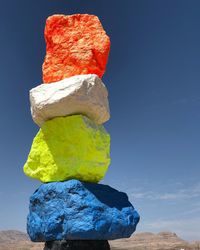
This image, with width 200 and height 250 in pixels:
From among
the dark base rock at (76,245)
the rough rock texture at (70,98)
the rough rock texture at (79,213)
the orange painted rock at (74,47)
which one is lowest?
the dark base rock at (76,245)

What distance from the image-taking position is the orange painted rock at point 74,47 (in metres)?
10.3

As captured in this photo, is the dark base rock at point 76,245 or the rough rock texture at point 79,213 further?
the dark base rock at point 76,245

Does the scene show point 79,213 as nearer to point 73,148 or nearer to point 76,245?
point 76,245

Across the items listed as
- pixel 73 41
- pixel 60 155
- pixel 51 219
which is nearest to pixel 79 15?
pixel 73 41

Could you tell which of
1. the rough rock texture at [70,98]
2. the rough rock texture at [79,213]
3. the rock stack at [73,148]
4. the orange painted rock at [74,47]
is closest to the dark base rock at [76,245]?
the rock stack at [73,148]

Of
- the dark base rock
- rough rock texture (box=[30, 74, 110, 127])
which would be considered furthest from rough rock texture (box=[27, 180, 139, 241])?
rough rock texture (box=[30, 74, 110, 127])

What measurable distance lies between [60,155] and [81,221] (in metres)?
2.00

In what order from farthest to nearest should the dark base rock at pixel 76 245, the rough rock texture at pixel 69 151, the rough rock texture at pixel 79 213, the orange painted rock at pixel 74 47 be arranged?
1. the orange painted rock at pixel 74 47
2. the rough rock texture at pixel 69 151
3. the dark base rock at pixel 76 245
4. the rough rock texture at pixel 79 213

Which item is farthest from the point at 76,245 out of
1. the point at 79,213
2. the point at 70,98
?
the point at 70,98

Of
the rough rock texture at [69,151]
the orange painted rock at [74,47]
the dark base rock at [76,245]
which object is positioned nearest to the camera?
the dark base rock at [76,245]

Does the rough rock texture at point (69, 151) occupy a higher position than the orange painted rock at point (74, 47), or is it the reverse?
the orange painted rock at point (74, 47)

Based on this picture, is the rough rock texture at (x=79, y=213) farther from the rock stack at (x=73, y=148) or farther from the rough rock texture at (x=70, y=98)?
the rough rock texture at (x=70, y=98)

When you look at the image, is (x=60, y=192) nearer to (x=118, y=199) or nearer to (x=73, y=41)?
(x=118, y=199)

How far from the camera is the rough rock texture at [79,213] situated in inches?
330
